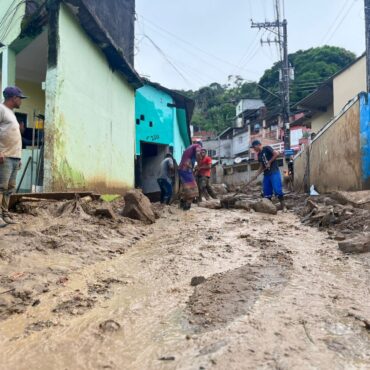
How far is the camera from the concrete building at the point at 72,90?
18.6ft

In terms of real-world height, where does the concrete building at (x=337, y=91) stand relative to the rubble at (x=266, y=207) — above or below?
above

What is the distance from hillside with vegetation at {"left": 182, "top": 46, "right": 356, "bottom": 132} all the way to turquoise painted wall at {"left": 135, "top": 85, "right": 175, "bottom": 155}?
37.2ft

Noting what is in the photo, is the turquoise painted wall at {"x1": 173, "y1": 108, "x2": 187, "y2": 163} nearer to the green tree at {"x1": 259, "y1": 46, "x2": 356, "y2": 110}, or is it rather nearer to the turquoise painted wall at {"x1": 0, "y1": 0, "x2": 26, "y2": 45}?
the turquoise painted wall at {"x1": 0, "y1": 0, "x2": 26, "y2": 45}

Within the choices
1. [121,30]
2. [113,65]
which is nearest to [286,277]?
[113,65]

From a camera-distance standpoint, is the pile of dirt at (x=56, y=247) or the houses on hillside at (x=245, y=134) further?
the houses on hillside at (x=245, y=134)

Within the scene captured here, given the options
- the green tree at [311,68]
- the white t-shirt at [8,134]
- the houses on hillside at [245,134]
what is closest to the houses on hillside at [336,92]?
the white t-shirt at [8,134]

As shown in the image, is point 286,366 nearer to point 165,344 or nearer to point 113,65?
point 165,344

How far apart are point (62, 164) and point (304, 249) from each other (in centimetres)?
393

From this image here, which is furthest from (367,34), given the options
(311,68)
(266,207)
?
(311,68)

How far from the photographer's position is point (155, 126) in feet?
43.5

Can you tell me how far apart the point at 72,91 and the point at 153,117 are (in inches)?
279

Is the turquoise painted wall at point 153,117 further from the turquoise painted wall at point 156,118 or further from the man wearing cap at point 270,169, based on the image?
the man wearing cap at point 270,169

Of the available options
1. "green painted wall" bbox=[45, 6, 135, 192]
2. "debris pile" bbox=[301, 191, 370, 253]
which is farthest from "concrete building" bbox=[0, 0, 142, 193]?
"debris pile" bbox=[301, 191, 370, 253]

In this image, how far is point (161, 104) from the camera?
45.1 feet
